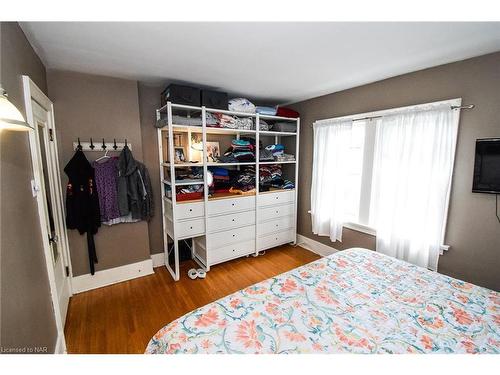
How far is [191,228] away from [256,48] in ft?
6.41

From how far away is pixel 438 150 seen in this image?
6.42 ft

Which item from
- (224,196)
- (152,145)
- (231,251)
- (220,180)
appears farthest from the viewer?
(220,180)

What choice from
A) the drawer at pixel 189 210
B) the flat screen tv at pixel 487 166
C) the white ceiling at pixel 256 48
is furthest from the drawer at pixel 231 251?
the flat screen tv at pixel 487 166

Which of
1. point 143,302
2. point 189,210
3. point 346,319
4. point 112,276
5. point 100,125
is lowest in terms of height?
point 143,302

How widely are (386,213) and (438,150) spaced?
2.57 feet

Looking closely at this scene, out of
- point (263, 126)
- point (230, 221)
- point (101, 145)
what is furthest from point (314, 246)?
point (101, 145)

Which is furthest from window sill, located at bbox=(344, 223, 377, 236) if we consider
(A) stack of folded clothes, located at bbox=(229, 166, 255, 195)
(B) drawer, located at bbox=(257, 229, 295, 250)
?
(A) stack of folded clothes, located at bbox=(229, 166, 255, 195)

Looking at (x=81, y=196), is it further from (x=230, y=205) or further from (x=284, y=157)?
(x=284, y=157)

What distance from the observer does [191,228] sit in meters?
2.56

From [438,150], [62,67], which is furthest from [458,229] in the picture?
[62,67]

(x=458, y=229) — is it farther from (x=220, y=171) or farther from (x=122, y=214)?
(x=122, y=214)

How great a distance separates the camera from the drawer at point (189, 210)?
2.46 metres

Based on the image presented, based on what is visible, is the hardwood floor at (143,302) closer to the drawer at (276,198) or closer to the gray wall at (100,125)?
the gray wall at (100,125)
